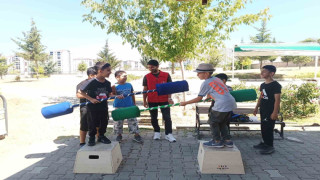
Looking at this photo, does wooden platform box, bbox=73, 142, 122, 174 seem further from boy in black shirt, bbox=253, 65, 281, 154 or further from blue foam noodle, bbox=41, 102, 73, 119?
boy in black shirt, bbox=253, 65, 281, 154

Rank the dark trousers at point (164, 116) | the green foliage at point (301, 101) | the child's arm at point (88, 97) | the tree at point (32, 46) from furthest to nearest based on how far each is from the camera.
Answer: the tree at point (32, 46), the green foliage at point (301, 101), the dark trousers at point (164, 116), the child's arm at point (88, 97)

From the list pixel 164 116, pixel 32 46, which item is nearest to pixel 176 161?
pixel 164 116

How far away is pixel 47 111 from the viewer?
3.94m

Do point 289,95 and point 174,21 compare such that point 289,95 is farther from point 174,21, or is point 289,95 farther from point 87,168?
point 87,168

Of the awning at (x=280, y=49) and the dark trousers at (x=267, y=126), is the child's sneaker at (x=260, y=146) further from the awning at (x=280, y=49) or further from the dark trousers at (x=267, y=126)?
the awning at (x=280, y=49)

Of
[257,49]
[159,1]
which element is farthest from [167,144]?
[257,49]

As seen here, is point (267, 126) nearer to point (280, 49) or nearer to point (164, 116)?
point (164, 116)

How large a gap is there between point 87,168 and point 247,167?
9.21ft

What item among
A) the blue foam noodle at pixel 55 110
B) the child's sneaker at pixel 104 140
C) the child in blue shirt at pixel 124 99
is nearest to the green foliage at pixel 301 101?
Answer: the child in blue shirt at pixel 124 99

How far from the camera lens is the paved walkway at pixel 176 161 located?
143 inches

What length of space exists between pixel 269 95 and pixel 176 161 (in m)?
2.22

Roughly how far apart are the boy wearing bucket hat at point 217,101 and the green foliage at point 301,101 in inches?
222

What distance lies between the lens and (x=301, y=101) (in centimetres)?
813

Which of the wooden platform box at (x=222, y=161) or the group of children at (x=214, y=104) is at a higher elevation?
the group of children at (x=214, y=104)
